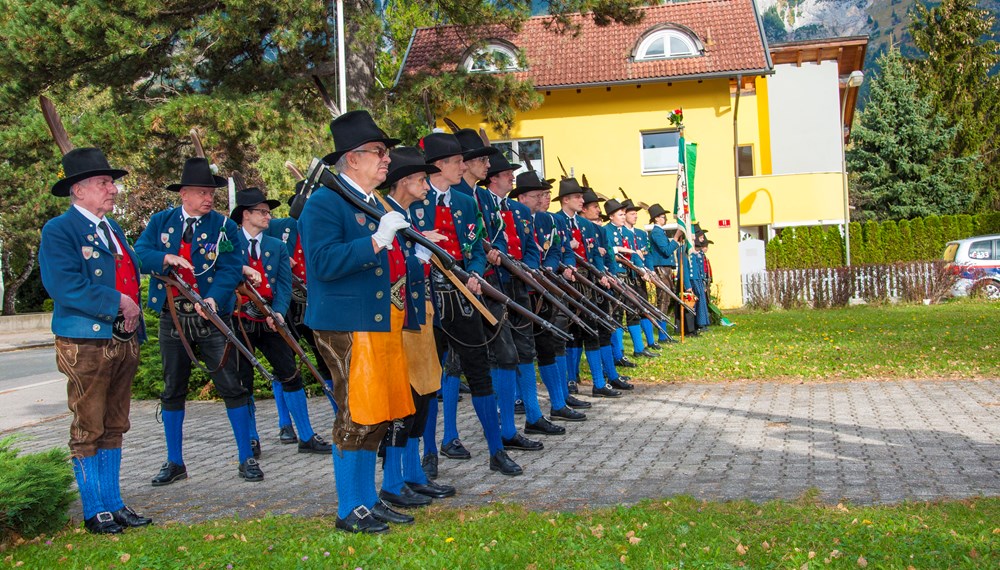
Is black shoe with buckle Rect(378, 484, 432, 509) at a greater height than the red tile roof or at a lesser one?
lesser

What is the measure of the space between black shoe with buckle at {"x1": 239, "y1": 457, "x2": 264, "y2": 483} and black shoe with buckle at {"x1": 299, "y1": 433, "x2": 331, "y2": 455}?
0.93 metres

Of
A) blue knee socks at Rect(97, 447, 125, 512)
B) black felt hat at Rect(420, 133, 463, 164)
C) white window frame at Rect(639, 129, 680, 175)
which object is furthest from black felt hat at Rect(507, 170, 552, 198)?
white window frame at Rect(639, 129, 680, 175)

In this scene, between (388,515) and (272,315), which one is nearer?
(388,515)

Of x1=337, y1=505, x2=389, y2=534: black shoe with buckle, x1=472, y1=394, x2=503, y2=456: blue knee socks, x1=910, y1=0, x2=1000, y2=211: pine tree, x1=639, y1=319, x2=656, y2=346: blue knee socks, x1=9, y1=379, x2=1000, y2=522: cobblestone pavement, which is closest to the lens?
x1=337, y1=505, x2=389, y2=534: black shoe with buckle

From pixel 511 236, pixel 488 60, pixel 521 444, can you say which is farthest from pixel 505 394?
pixel 488 60

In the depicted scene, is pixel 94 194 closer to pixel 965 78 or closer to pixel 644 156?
pixel 644 156

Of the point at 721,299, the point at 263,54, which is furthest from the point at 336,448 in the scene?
the point at 721,299

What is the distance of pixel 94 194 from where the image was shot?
18.9ft

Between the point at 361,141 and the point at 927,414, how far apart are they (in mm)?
5895

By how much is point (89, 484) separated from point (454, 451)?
2720 mm

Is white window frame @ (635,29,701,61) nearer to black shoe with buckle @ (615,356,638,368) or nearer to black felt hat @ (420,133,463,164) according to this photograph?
black shoe with buckle @ (615,356,638,368)

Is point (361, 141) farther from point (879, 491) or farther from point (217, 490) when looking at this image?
point (879, 491)

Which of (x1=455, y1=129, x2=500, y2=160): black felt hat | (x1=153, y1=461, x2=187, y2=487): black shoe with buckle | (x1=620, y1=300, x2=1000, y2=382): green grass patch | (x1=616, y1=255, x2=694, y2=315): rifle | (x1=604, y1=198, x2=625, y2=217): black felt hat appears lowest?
(x1=620, y1=300, x2=1000, y2=382): green grass patch

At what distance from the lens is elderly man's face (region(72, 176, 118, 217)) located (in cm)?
573
